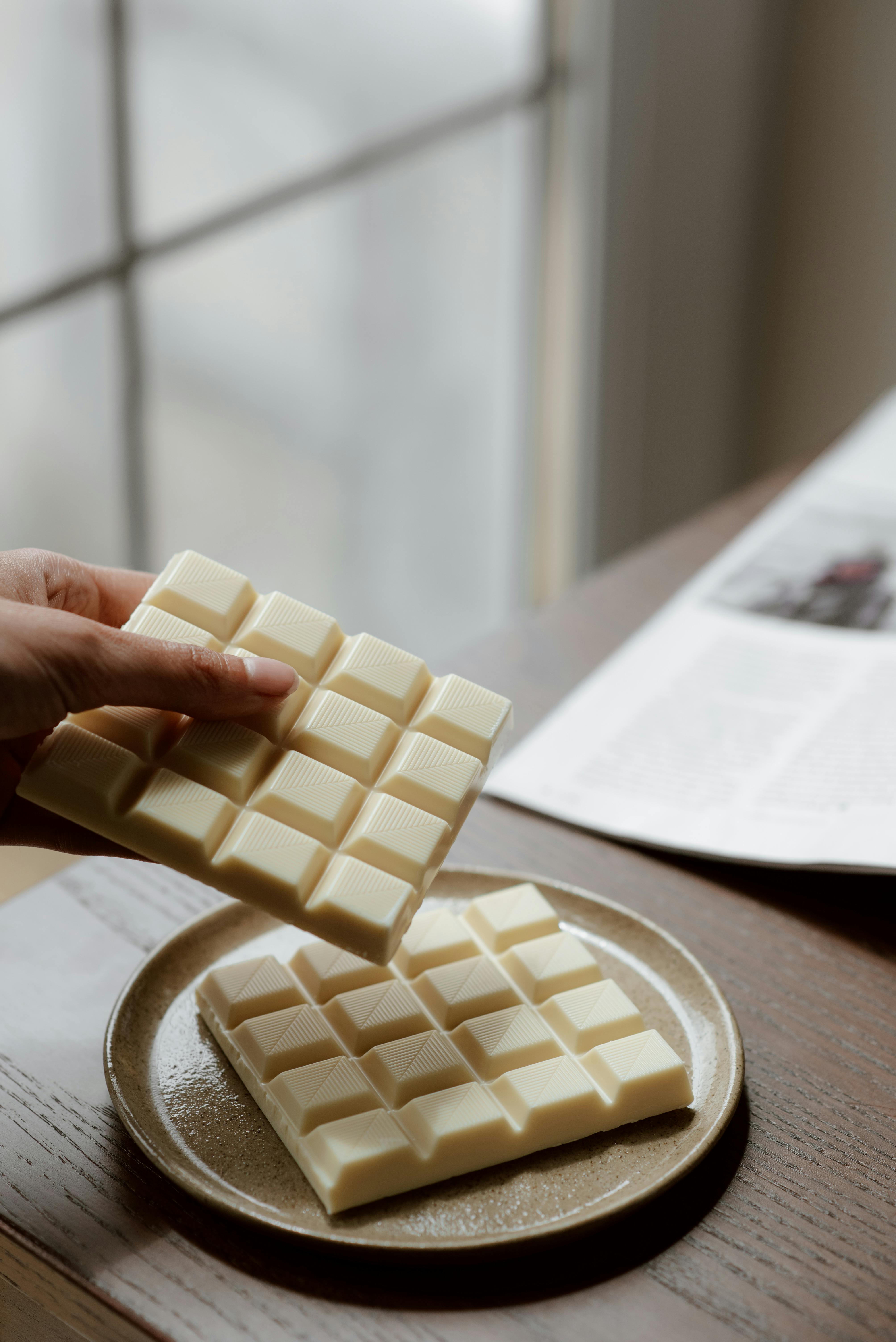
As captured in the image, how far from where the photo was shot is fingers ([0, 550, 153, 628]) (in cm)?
61

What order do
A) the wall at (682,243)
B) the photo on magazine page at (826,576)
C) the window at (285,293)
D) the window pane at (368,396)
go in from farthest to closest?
1. the wall at (682,243)
2. the window pane at (368,396)
3. the window at (285,293)
4. the photo on magazine page at (826,576)

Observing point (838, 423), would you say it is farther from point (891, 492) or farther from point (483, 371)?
point (891, 492)

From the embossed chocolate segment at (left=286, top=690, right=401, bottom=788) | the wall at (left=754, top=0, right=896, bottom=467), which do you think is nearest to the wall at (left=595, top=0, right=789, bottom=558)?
the wall at (left=754, top=0, right=896, bottom=467)

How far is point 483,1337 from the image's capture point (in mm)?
410

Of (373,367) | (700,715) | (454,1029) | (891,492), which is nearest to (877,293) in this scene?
(373,367)

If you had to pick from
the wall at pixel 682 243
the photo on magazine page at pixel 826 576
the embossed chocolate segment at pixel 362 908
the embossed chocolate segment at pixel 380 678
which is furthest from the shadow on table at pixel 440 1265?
the wall at pixel 682 243

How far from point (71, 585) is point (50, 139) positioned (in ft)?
2.90

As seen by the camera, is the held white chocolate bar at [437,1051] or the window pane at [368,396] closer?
the held white chocolate bar at [437,1051]

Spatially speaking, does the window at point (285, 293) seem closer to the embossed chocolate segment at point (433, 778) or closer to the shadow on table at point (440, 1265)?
the embossed chocolate segment at point (433, 778)

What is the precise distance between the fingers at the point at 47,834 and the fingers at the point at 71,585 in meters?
0.10

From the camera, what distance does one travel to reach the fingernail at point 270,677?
504 millimetres

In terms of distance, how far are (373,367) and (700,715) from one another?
3.87 ft

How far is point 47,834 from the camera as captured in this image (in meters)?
0.58

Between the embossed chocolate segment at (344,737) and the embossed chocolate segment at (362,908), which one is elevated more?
the embossed chocolate segment at (344,737)
